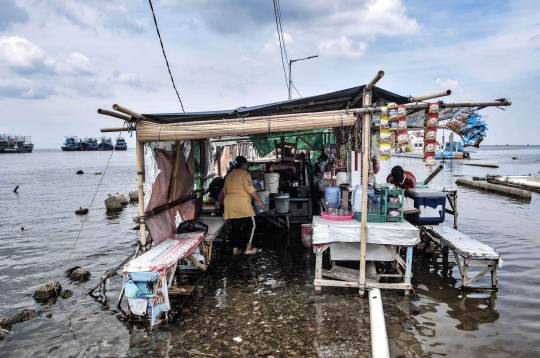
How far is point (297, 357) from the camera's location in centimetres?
375

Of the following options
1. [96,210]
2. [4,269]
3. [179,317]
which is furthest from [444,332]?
[96,210]

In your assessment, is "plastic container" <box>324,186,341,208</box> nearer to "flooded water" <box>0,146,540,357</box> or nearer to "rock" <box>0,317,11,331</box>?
"flooded water" <box>0,146,540,357</box>

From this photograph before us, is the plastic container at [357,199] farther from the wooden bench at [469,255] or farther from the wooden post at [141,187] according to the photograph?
the wooden post at [141,187]

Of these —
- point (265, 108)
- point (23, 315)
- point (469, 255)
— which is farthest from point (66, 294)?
point (469, 255)

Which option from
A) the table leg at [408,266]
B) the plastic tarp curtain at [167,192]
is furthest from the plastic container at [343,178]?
the plastic tarp curtain at [167,192]

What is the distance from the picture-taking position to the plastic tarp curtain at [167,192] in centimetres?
574

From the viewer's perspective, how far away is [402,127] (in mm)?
4895

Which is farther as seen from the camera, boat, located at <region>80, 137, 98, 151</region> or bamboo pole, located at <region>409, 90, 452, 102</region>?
boat, located at <region>80, 137, 98, 151</region>

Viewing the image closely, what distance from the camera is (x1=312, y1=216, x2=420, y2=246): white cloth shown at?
493cm

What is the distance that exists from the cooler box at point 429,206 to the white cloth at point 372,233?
3.42ft

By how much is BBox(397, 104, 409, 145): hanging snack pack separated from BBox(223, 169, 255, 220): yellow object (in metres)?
3.21

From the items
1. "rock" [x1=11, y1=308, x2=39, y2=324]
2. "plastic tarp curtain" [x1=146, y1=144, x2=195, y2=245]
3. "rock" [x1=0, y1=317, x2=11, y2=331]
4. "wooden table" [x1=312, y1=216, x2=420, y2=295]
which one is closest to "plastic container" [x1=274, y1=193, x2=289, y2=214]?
"plastic tarp curtain" [x1=146, y1=144, x2=195, y2=245]

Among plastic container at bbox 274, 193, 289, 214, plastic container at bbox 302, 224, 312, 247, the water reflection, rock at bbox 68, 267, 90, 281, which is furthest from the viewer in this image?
plastic container at bbox 274, 193, 289, 214

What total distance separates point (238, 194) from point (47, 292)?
12.6 feet
